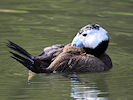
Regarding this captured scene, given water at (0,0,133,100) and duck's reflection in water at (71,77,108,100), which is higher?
water at (0,0,133,100)

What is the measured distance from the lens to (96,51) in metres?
7.55

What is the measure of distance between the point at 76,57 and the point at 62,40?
2.02 metres

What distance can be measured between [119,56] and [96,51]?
0.85 m

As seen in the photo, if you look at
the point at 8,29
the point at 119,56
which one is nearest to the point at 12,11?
the point at 8,29

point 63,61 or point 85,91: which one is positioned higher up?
point 63,61

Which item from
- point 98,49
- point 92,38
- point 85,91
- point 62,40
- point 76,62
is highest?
point 92,38

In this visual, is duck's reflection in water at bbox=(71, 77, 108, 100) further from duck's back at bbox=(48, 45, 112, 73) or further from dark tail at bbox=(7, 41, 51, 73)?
dark tail at bbox=(7, 41, 51, 73)

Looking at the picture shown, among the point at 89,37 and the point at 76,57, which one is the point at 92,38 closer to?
the point at 89,37

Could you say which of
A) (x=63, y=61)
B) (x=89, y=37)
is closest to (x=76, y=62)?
(x=63, y=61)

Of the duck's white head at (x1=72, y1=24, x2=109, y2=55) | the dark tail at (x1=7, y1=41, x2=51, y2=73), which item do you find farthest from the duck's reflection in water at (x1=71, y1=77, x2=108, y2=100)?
the duck's white head at (x1=72, y1=24, x2=109, y2=55)

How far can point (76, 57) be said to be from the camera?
7.26m

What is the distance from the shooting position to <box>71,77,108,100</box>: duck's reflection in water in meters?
6.22

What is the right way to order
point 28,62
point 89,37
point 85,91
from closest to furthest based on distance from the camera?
point 85,91, point 28,62, point 89,37

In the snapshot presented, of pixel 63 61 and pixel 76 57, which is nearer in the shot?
pixel 63 61
